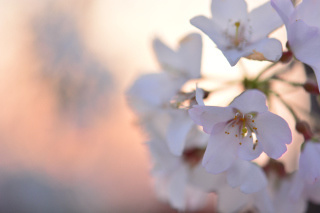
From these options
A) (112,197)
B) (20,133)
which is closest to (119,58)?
(20,133)

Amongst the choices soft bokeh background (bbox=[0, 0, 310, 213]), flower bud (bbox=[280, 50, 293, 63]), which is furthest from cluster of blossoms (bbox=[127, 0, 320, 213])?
soft bokeh background (bbox=[0, 0, 310, 213])

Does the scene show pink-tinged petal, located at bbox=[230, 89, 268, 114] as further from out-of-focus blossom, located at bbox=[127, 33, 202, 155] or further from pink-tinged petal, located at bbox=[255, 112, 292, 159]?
out-of-focus blossom, located at bbox=[127, 33, 202, 155]

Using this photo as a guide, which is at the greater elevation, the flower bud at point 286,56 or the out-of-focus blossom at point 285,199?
the flower bud at point 286,56

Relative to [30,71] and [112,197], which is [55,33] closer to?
[30,71]

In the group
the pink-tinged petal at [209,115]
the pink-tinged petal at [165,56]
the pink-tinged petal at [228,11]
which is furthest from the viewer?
the pink-tinged petal at [165,56]

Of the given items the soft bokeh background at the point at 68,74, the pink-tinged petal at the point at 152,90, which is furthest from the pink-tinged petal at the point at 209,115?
the soft bokeh background at the point at 68,74

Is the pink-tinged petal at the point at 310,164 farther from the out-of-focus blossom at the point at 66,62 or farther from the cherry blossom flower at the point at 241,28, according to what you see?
the out-of-focus blossom at the point at 66,62

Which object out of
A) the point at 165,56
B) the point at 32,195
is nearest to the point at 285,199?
the point at 165,56

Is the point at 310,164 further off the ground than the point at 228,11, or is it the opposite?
the point at 228,11

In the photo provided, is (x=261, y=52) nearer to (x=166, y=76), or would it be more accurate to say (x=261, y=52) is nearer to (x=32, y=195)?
(x=166, y=76)
